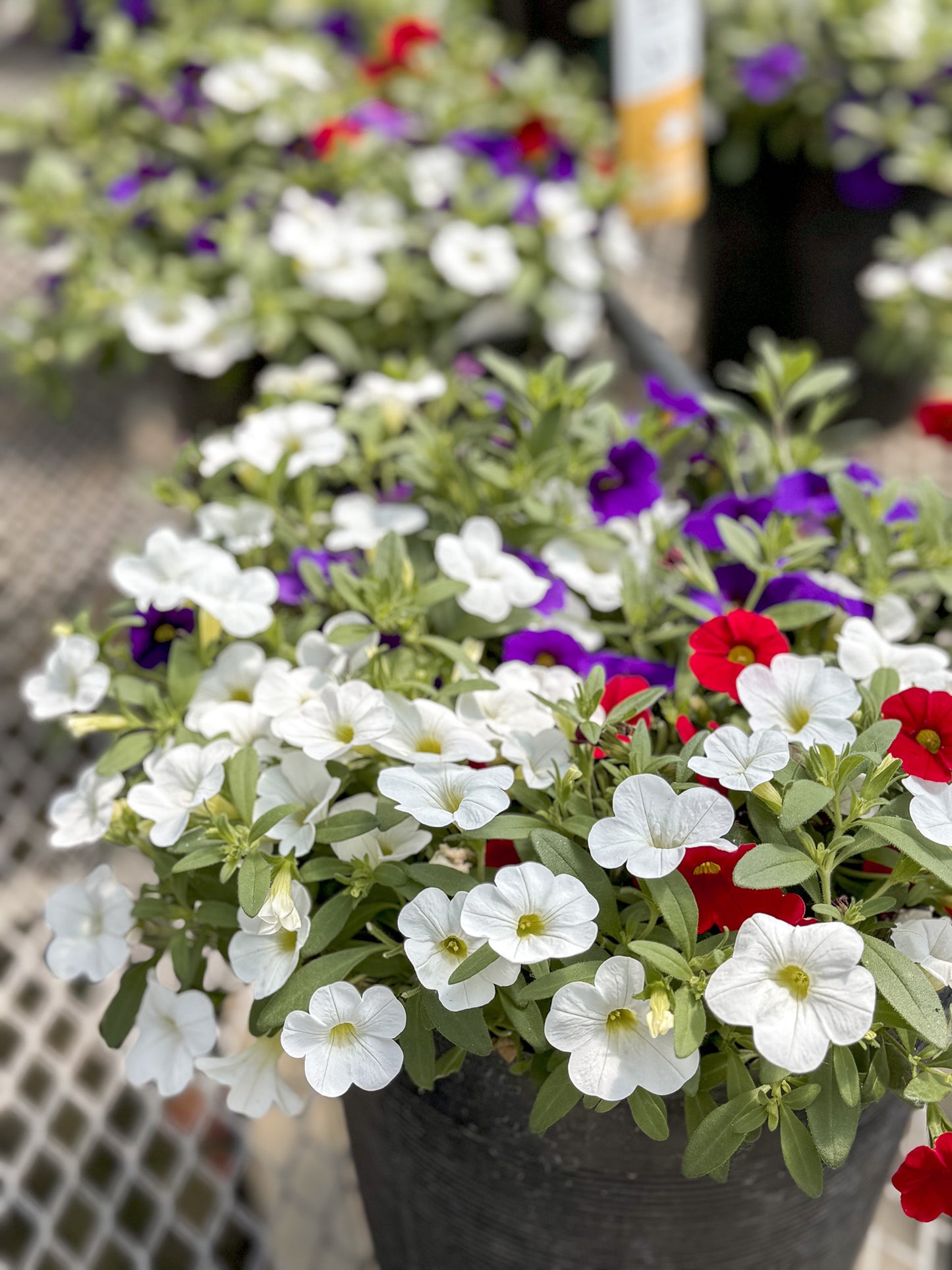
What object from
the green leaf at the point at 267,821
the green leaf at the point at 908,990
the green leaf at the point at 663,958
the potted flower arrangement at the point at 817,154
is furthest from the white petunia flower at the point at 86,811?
the potted flower arrangement at the point at 817,154

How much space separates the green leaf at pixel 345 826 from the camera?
1.94 feet

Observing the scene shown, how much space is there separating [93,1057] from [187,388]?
862mm

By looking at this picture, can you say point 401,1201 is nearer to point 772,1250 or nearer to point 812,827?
point 772,1250

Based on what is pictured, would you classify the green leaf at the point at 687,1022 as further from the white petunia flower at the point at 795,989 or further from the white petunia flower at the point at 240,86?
the white petunia flower at the point at 240,86

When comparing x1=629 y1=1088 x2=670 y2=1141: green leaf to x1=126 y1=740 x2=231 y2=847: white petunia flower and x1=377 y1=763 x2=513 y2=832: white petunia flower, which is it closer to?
x1=377 y1=763 x2=513 y2=832: white petunia flower

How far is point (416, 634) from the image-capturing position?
28.8 inches

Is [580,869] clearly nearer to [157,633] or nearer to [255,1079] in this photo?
[255,1079]

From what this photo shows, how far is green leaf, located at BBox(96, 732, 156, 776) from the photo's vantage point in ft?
2.17

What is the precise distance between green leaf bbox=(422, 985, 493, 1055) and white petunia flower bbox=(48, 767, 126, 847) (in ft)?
0.76

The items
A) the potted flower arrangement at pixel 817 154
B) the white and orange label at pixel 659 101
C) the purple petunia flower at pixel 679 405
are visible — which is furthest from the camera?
the potted flower arrangement at pixel 817 154

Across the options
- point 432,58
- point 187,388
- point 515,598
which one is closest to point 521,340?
point 187,388

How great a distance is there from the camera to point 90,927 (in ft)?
2.13

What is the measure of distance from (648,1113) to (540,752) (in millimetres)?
197

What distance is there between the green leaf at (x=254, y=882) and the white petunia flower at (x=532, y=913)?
107 mm
